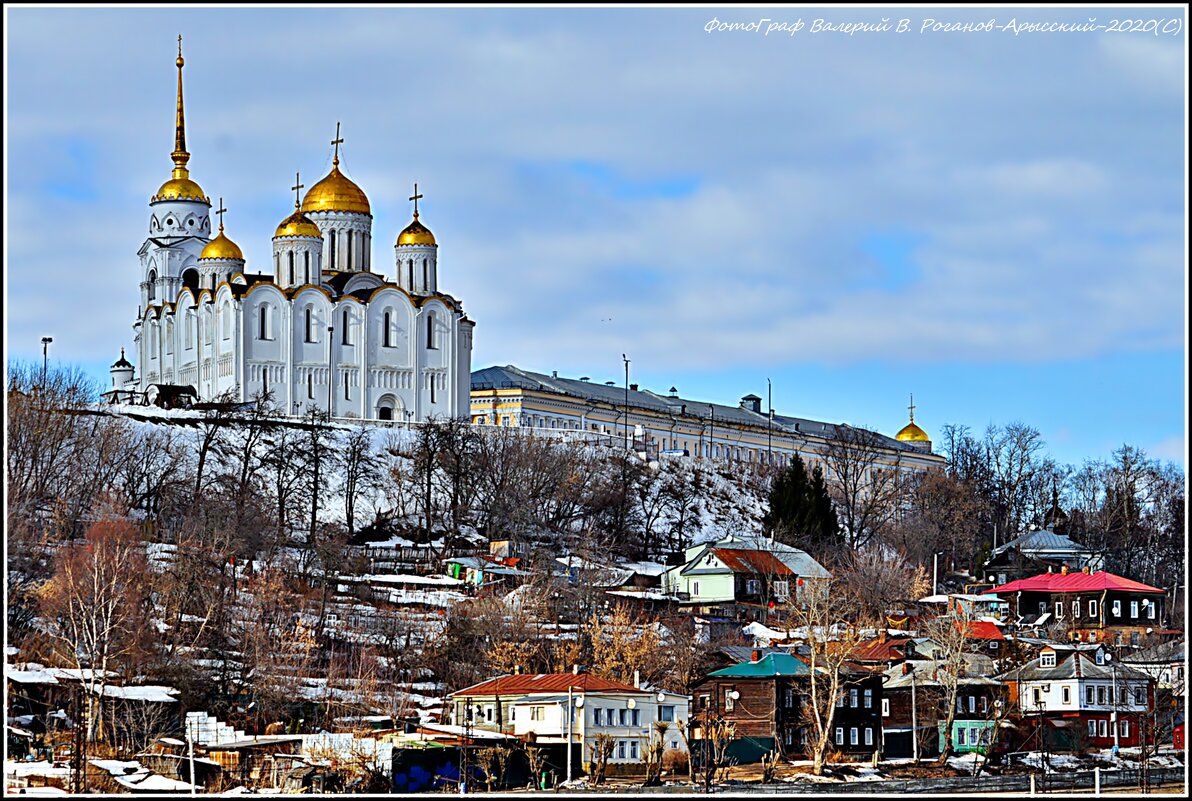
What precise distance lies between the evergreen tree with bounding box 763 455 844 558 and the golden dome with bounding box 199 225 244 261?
19450 millimetres

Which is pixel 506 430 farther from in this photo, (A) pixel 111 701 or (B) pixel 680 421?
(A) pixel 111 701

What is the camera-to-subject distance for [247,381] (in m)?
64.2

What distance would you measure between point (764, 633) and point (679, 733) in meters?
12.2

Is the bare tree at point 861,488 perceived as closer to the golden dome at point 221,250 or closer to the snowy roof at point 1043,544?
the snowy roof at point 1043,544

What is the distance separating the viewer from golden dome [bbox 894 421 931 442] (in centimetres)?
10362

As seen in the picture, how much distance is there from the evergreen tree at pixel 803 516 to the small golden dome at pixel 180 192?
75.3 feet

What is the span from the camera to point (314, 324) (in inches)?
2598

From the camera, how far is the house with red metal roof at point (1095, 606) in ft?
184

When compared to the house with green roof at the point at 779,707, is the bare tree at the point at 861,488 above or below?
above

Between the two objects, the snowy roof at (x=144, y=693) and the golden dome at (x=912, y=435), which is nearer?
the snowy roof at (x=144, y=693)

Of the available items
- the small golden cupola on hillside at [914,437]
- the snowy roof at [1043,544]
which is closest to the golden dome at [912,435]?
the small golden cupola on hillside at [914,437]

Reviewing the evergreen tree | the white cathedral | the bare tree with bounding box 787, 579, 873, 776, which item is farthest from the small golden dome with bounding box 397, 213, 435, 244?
the bare tree with bounding box 787, 579, 873, 776

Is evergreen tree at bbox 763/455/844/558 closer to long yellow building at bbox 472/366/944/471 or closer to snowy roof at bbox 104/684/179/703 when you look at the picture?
long yellow building at bbox 472/366/944/471

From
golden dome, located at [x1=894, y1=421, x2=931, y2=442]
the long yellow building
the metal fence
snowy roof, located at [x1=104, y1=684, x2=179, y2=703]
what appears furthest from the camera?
golden dome, located at [x1=894, y1=421, x2=931, y2=442]
